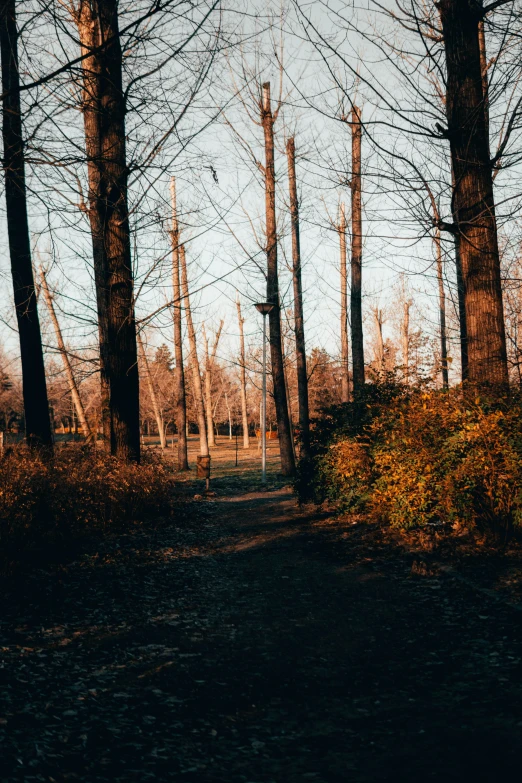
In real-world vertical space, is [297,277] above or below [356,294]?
above

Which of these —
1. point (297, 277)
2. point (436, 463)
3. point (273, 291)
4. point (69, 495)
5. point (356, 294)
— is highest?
point (297, 277)

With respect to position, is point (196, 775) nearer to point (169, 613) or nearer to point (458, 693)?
point (458, 693)

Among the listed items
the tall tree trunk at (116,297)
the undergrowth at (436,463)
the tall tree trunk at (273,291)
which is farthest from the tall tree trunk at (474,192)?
the tall tree trunk at (273,291)

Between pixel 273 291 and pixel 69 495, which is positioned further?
pixel 273 291

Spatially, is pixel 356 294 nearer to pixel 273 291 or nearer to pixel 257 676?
pixel 273 291

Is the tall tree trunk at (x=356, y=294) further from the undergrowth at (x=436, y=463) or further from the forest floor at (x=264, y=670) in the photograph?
the forest floor at (x=264, y=670)

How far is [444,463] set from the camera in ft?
26.7

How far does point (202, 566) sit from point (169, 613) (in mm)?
2160

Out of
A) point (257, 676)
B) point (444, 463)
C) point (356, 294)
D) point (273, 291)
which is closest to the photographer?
point (257, 676)

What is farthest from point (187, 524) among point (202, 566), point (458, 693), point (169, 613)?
point (458, 693)

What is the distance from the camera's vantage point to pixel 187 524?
1159 centimetres

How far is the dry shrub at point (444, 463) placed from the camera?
24.5 ft

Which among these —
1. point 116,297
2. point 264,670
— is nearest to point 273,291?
point 116,297

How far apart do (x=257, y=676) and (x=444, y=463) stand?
443cm
